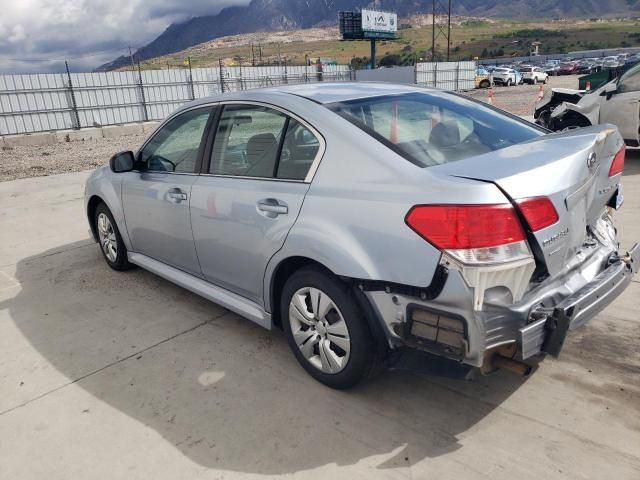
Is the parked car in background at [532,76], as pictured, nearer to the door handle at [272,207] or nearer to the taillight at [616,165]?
the taillight at [616,165]

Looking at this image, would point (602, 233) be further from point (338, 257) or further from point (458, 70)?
point (458, 70)

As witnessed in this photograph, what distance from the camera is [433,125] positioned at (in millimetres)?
3049

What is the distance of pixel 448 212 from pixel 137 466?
188 centimetres

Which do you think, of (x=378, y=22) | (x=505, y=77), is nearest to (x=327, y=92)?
(x=505, y=77)

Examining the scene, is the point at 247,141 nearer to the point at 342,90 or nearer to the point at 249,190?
the point at 249,190

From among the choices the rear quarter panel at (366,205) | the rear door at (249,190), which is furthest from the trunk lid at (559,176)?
the rear door at (249,190)

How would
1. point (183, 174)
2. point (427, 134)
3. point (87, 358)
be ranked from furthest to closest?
1. point (183, 174)
2. point (87, 358)
3. point (427, 134)

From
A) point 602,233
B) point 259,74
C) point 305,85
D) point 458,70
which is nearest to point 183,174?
point 305,85

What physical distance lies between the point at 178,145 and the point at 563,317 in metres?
2.95

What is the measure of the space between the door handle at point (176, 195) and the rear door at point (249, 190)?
127 mm

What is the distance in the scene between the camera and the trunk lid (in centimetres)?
229

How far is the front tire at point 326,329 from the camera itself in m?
2.66

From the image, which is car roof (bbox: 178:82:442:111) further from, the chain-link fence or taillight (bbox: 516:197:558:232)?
the chain-link fence

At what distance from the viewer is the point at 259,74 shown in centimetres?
2920
